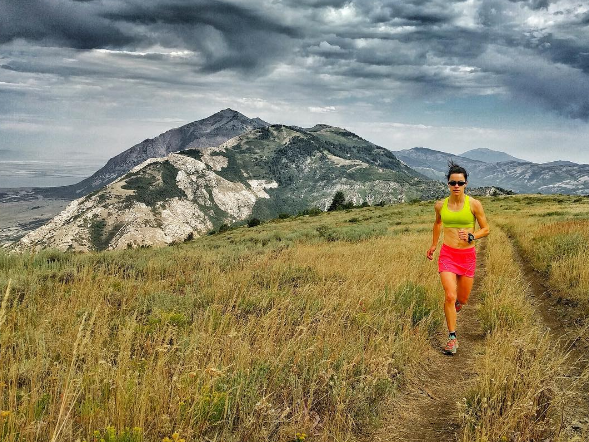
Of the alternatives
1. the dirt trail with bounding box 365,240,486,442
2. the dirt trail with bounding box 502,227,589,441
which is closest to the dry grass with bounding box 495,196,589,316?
the dirt trail with bounding box 502,227,589,441

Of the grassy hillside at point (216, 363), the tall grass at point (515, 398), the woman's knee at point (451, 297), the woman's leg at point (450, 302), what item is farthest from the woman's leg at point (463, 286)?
the tall grass at point (515, 398)

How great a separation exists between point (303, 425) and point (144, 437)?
1.44m

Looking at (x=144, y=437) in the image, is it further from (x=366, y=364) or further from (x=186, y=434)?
(x=366, y=364)

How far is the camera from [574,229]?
14.4 m

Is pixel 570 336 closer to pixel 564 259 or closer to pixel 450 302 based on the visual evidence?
pixel 450 302

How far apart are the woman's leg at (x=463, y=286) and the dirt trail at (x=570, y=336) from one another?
147cm

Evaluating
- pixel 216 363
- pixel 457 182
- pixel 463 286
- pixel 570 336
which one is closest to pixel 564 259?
pixel 570 336

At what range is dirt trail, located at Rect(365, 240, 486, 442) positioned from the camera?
153 inches

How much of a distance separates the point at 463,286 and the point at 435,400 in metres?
2.62

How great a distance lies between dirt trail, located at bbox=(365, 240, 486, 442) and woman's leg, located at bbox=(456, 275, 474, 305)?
798 mm

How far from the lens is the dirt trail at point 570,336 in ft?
12.8

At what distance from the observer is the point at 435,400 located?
181 inches

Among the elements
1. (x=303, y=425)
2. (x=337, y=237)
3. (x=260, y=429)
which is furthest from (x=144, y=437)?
(x=337, y=237)

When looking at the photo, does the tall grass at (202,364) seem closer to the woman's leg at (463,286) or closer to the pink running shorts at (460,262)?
the woman's leg at (463,286)
